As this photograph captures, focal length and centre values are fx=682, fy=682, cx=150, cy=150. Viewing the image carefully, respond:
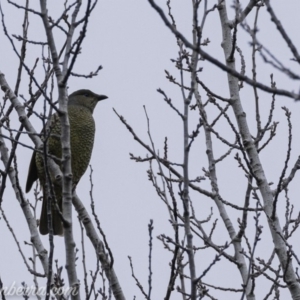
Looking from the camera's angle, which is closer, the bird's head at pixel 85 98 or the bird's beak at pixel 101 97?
the bird's head at pixel 85 98

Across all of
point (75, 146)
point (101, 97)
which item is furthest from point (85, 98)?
point (75, 146)

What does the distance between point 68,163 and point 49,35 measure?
0.67 meters

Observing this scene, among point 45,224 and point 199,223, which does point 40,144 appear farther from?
point 45,224

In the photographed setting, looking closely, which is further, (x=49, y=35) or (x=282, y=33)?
(x=49, y=35)

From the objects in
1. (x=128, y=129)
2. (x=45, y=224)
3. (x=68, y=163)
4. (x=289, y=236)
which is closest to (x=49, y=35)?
(x=68, y=163)

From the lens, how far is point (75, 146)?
23.1 feet

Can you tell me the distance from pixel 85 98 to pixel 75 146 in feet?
3.19

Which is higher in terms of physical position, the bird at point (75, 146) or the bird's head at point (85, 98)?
the bird's head at point (85, 98)

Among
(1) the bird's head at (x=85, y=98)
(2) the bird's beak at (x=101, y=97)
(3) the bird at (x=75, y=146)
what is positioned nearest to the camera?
(3) the bird at (x=75, y=146)

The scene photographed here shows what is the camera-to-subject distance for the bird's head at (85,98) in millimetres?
7703

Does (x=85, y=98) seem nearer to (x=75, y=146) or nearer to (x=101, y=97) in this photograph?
(x=101, y=97)

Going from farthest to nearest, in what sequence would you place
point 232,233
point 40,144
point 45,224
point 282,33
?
1. point 45,224
2. point 232,233
3. point 40,144
4. point 282,33

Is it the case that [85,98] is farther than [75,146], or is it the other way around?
[85,98]

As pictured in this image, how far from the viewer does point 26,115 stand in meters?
4.20
